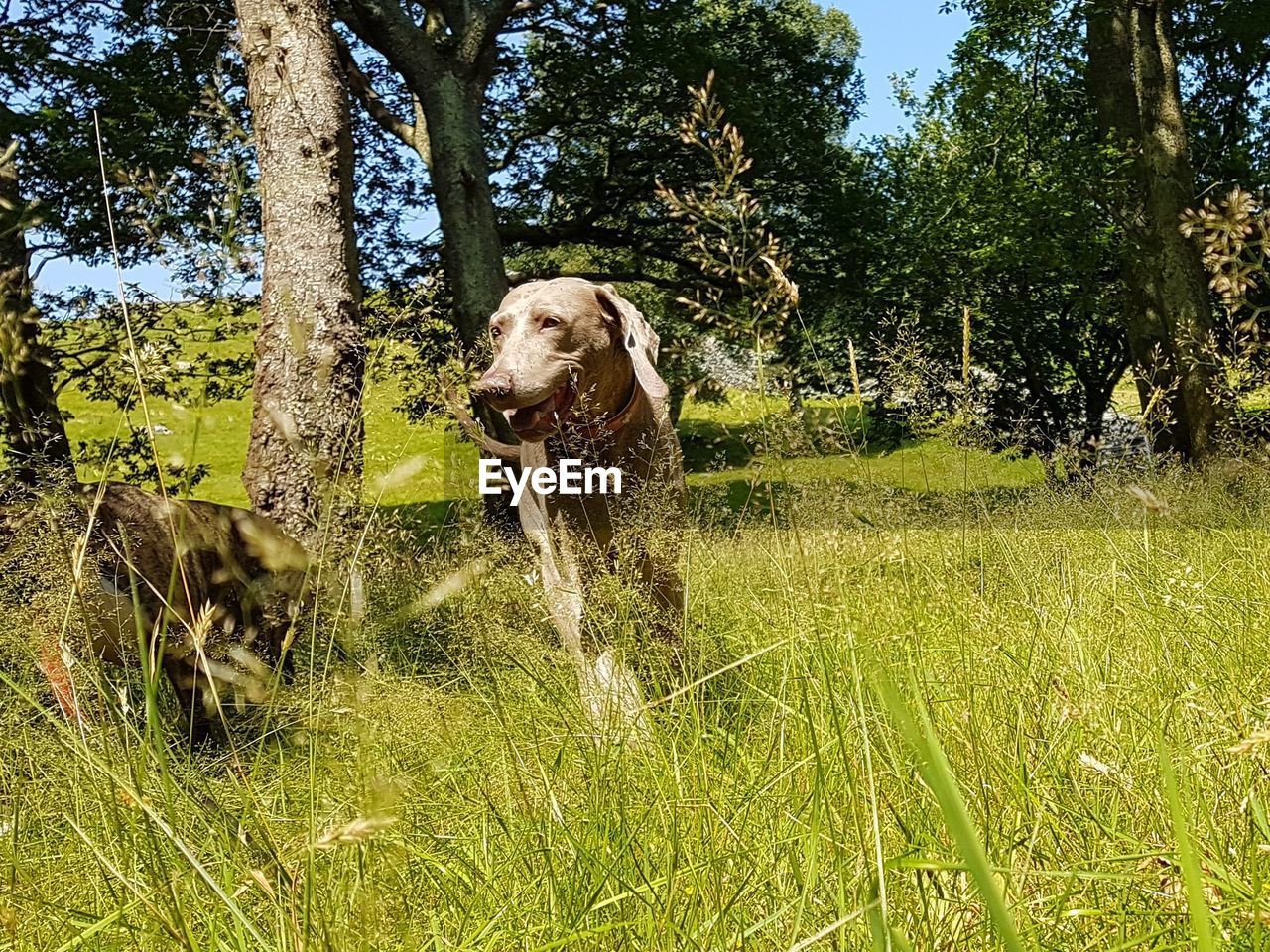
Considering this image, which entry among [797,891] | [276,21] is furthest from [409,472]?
[276,21]

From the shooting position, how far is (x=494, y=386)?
3.55 meters

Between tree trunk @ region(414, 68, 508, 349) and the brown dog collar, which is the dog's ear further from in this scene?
tree trunk @ region(414, 68, 508, 349)

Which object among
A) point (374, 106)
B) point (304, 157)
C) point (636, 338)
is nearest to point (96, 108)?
point (374, 106)

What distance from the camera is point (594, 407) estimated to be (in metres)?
3.97

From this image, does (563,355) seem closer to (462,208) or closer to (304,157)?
(304,157)

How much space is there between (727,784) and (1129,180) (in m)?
14.3

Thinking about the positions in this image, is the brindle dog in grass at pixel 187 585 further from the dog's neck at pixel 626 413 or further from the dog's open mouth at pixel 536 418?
the dog's neck at pixel 626 413

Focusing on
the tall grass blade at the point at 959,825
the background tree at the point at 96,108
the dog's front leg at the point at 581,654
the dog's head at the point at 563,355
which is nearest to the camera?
the tall grass blade at the point at 959,825

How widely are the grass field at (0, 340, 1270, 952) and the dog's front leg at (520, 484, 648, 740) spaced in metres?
0.07

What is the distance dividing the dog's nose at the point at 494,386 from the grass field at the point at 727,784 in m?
0.56

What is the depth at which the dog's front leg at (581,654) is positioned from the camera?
2.40 m

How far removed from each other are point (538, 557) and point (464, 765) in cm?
131

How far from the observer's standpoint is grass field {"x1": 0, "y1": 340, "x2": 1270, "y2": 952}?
1.47 metres

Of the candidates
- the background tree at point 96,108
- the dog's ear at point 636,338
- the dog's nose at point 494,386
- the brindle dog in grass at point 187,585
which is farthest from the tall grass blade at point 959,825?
the background tree at point 96,108
